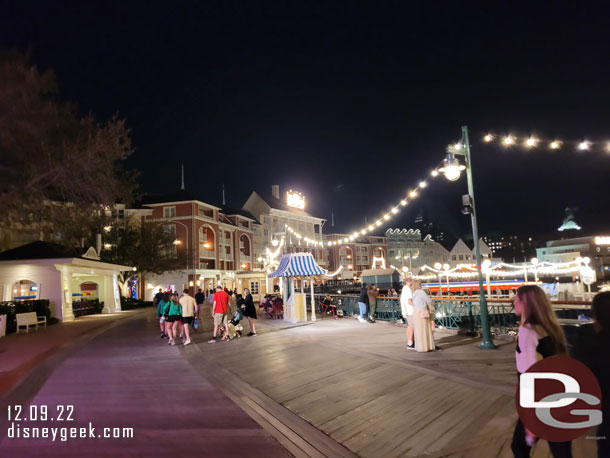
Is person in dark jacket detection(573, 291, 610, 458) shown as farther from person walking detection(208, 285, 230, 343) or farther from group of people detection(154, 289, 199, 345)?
group of people detection(154, 289, 199, 345)

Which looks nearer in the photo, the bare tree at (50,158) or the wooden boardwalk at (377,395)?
the wooden boardwalk at (377,395)

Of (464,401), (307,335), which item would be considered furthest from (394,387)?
(307,335)

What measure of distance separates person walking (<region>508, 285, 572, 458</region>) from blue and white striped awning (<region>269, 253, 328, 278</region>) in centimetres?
1442

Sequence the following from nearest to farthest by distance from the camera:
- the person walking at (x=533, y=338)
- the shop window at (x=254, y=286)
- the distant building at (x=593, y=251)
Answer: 1. the person walking at (x=533, y=338)
2. the shop window at (x=254, y=286)
3. the distant building at (x=593, y=251)

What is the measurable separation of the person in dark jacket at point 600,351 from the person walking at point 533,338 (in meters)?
0.46

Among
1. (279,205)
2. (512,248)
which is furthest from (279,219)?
(512,248)

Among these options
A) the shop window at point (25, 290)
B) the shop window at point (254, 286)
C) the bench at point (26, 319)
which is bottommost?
the shop window at point (254, 286)

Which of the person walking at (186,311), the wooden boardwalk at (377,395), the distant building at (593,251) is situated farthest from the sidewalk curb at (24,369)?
the distant building at (593,251)

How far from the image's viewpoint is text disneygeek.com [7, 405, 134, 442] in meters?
4.77

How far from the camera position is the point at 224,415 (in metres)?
5.41

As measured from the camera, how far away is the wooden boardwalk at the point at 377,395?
14.1 ft

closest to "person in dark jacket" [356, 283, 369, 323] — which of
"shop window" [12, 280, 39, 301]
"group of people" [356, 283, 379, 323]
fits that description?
"group of people" [356, 283, 379, 323]

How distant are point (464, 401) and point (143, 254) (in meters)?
33.2

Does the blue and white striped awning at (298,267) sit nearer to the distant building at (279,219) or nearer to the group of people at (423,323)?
the group of people at (423,323)
